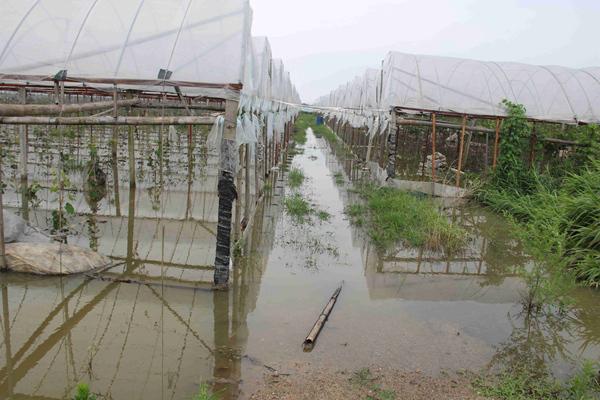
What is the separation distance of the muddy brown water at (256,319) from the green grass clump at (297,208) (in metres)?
1.52

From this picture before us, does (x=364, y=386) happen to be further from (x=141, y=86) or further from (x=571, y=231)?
(x=571, y=231)

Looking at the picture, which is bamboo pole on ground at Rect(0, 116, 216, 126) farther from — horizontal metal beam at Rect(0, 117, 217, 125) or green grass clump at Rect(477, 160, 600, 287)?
green grass clump at Rect(477, 160, 600, 287)

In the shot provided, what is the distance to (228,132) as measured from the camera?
16.2ft

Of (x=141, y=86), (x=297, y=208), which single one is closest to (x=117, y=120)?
(x=141, y=86)

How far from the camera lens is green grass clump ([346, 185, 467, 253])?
24.9 feet

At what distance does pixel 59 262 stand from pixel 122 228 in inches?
73.5

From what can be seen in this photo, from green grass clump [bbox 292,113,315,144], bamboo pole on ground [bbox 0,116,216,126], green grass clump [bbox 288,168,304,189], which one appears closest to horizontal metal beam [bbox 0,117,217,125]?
bamboo pole on ground [bbox 0,116,216,126]

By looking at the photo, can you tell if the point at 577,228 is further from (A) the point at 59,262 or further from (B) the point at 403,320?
(A) the point at 59,262

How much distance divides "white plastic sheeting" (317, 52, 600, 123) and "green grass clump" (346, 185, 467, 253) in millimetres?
3080

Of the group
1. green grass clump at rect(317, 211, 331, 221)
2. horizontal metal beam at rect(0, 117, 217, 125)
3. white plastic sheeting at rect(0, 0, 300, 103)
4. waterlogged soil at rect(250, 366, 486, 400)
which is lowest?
waterlogged soil at rect(250, 366, 486, 400)

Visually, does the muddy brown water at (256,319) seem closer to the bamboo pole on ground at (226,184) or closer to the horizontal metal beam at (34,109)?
the bamboo pole on ground at (226,184)

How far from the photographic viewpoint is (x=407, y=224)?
828 centimetres

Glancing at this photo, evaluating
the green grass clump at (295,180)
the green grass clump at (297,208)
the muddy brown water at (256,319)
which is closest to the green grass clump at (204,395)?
the muddy brown water at (256,319)

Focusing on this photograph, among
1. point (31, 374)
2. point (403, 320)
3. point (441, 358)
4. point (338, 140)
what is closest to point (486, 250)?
point (403, 320)
